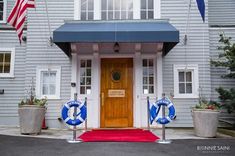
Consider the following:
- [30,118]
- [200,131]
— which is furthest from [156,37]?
[30,118]

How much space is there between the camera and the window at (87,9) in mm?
10422

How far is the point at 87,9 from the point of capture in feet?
34.4

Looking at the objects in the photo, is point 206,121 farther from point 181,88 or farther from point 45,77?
point 45,77

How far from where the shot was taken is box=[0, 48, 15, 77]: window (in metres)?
10.8

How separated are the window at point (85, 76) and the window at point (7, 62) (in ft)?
9.20

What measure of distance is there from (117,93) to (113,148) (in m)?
3.90

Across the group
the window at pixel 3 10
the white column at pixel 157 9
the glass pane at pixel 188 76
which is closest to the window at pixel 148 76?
the glass pane at pixel 188 76

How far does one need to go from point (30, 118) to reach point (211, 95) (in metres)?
6.23

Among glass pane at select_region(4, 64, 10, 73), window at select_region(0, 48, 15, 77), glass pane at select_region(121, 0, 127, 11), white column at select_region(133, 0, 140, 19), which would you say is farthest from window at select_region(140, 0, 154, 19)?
glass pane at select_region(4, 64, 10, 73)

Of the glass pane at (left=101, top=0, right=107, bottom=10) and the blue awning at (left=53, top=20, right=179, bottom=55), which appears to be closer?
the blue awning at (left=53, top=20, right=179, bottom=55)

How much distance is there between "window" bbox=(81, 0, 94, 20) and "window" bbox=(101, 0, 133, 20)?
408mm

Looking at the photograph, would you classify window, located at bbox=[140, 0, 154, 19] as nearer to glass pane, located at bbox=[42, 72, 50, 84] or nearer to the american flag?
the american flag

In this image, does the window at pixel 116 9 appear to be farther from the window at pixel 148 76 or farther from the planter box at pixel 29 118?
the planter box at pixel 29 118

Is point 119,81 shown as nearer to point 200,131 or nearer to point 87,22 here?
point 87,22
